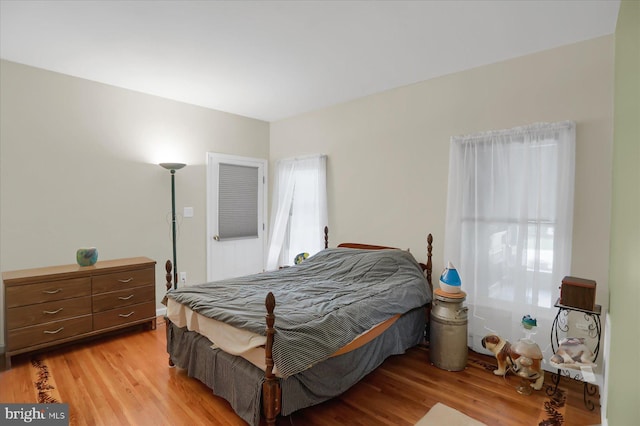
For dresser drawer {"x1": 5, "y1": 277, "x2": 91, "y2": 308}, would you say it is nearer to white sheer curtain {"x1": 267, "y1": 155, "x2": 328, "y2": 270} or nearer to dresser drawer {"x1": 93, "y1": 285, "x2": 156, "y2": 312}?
dresser drawer {"x1": 93, "y1": 285, "x2": 156, "y2": 312}

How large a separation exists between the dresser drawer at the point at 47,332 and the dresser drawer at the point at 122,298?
14 cm

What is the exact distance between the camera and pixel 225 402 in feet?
7.32

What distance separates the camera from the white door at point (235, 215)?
441 centimetres

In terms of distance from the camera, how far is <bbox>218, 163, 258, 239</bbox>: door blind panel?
4.51m

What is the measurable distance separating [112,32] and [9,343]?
261cm

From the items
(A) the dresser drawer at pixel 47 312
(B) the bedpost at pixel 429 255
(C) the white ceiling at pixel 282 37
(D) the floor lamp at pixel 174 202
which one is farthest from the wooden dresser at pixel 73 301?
(B) the bedpost at pixel 429 255

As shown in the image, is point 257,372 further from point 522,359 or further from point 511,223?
point 511,223

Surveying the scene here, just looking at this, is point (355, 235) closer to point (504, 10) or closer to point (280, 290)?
point (280, 290)

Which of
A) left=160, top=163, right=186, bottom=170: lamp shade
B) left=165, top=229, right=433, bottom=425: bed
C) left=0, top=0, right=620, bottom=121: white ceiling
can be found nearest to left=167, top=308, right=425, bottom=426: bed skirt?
left=165, top=229, right=433, bottom=425: bed

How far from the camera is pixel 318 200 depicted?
4.27 metres

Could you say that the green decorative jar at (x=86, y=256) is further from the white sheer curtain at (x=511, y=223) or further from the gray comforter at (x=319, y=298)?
the white sheer curtain at (x=511, y=223)

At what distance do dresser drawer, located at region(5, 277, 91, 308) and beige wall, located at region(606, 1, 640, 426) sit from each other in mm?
3818

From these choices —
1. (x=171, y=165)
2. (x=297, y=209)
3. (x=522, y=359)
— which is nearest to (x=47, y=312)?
(x=171, y=165)

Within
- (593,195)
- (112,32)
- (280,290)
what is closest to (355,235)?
(280,290)
